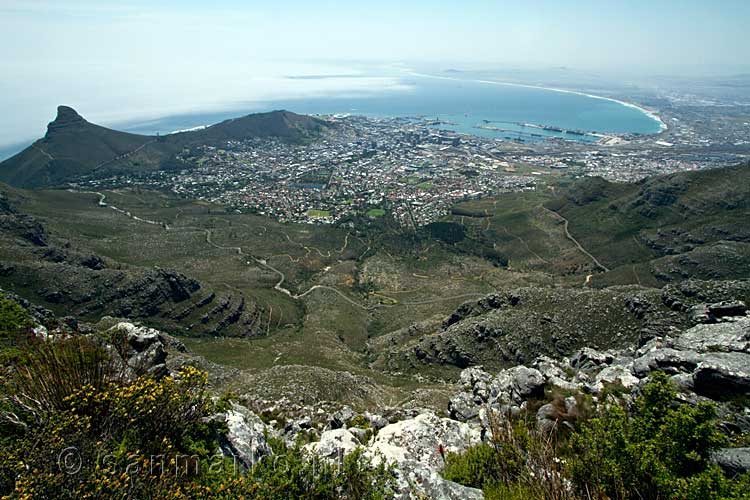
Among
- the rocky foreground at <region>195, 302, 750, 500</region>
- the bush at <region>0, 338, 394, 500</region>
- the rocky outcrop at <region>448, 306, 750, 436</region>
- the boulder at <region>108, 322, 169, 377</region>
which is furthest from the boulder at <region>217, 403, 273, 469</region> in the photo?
the rocky outcrop at <region>448, 306, 750, 436</region>

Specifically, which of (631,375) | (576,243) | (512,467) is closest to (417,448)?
(512,467)

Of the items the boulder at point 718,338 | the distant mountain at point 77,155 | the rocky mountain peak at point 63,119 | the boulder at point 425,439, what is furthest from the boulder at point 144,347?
the rocky mountain peak at point 63,119

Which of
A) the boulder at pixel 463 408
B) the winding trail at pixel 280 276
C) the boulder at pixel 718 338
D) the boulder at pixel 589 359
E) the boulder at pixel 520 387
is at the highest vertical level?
the boulder at pixel 718 338

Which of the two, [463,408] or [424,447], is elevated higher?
[424,447]

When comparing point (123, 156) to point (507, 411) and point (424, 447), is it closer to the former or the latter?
point (424, 447)

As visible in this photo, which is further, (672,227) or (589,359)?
(672,227)

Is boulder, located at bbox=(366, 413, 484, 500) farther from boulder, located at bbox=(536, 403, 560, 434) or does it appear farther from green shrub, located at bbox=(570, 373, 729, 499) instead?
green shrub, located at bbox=(570, 373, 729, 499)

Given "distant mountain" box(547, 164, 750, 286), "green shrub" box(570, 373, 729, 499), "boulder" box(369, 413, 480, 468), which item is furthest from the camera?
"distant mountain" box(547, 164, 750, 286)

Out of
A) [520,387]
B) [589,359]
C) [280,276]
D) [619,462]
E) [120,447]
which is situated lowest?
[280,276]

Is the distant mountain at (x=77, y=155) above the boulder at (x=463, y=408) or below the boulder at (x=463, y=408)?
above

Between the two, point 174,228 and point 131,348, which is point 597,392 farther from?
point 174,228

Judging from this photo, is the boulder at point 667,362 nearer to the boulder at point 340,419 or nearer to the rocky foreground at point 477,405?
the rocky foreground at point 477,405
